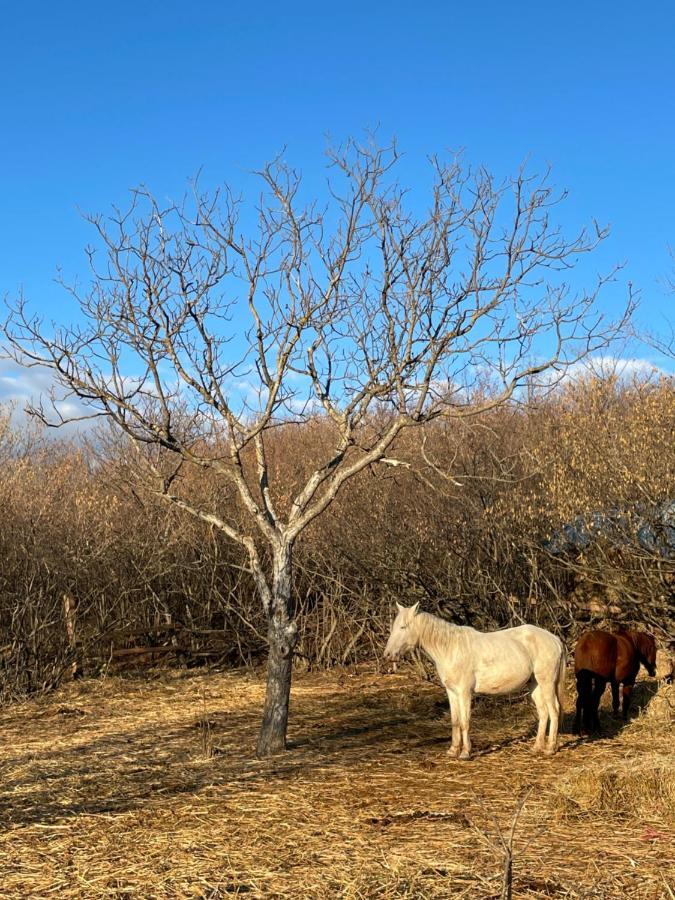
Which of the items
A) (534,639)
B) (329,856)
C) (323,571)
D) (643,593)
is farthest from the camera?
(323,571)

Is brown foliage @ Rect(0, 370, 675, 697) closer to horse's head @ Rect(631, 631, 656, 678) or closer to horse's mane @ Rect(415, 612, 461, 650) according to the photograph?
horse's head @ Rect(631, 631, 656, 678)

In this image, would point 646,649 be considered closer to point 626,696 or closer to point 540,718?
point 626,696

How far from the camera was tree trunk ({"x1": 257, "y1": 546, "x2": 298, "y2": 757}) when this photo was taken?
27.2 feet

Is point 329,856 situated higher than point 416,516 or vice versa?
point 416,516

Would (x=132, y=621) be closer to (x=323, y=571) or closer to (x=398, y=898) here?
(x=323, y=571)

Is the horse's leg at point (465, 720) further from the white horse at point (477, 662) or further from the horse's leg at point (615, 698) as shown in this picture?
the horse's leg at point (615, 698)

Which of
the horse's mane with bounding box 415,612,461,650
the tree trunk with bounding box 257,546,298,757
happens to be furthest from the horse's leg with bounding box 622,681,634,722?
the tree trunk with bounding box 257,546,298,757

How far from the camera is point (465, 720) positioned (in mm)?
8133

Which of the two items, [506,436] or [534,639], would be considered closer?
[534,639]

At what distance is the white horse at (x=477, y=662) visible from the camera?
822 centimetres

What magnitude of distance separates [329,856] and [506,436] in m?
9.67

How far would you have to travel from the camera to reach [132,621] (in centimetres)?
1425

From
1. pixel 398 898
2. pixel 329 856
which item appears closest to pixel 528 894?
pixel 398 898

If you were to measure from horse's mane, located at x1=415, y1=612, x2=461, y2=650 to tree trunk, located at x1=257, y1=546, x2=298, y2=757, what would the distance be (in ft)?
3.73
